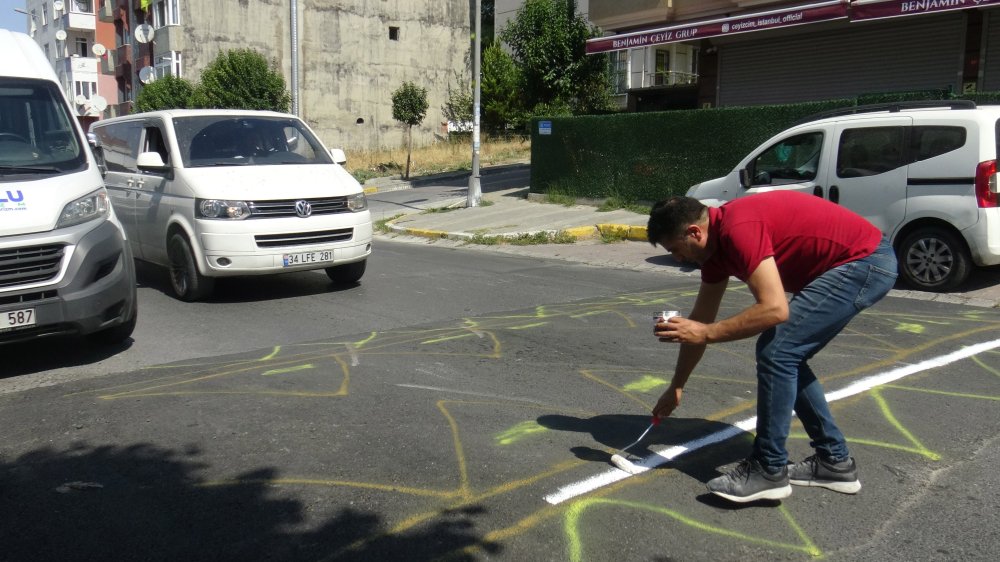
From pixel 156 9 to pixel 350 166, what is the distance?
1419 cm

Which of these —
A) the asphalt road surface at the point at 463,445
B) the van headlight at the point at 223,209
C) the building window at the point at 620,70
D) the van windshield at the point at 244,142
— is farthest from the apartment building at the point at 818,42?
the building window at the point at 620,70

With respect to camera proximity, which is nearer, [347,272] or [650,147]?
[347,272]

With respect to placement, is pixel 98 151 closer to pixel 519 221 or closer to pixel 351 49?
pixel 519 221

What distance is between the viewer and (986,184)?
8.64m

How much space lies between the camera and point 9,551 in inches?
127

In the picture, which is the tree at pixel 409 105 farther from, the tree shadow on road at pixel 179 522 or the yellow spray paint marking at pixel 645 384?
the tree shadow on road at pixel 179 522

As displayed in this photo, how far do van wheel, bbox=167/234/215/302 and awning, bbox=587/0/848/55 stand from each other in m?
12.9

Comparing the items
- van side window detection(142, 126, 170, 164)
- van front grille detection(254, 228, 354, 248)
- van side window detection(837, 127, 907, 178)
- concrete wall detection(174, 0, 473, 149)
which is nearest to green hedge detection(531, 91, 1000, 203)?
van side window detection(837, 127, 907, 178)

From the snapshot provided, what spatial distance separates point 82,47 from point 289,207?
54679 millimetres

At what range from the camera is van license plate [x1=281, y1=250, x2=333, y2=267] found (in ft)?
28.3

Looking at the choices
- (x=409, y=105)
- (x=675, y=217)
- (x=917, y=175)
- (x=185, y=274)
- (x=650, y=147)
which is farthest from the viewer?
(x=409, y=105)

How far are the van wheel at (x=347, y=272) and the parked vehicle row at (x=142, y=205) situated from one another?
2 cm

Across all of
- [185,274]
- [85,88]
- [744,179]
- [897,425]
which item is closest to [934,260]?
[744,179]

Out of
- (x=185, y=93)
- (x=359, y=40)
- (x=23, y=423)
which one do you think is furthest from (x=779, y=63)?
(x=359, y=40)
